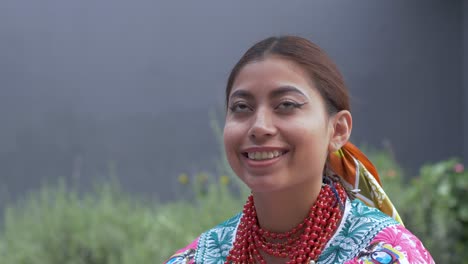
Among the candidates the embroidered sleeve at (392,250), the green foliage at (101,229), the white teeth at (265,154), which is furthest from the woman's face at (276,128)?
the green foliage at (101,229)

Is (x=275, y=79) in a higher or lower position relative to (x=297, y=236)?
higher

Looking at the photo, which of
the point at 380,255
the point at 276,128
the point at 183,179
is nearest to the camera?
the point at 380,255

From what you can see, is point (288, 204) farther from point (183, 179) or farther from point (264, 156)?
point (183, 179)

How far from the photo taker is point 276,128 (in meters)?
1.85

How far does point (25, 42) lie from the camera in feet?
18.3

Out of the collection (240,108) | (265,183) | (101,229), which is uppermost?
(101,229)

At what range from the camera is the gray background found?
5570mm

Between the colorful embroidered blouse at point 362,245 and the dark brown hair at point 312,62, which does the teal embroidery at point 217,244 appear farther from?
the dark brown hair at point 312,62

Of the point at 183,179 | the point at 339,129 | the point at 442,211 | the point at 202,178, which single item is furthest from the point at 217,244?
the point at 202,178

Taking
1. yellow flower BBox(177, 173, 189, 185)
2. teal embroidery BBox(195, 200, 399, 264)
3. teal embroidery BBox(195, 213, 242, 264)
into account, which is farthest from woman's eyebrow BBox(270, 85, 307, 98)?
yellow flower BBox(177, 173, 189, 185)

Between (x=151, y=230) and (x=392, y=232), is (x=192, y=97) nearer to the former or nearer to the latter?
(x=151, y=230)

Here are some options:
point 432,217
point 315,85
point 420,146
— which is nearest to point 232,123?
point 315,85

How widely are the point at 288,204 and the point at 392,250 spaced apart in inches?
13.2

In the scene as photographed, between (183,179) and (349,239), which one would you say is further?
(183,179)
